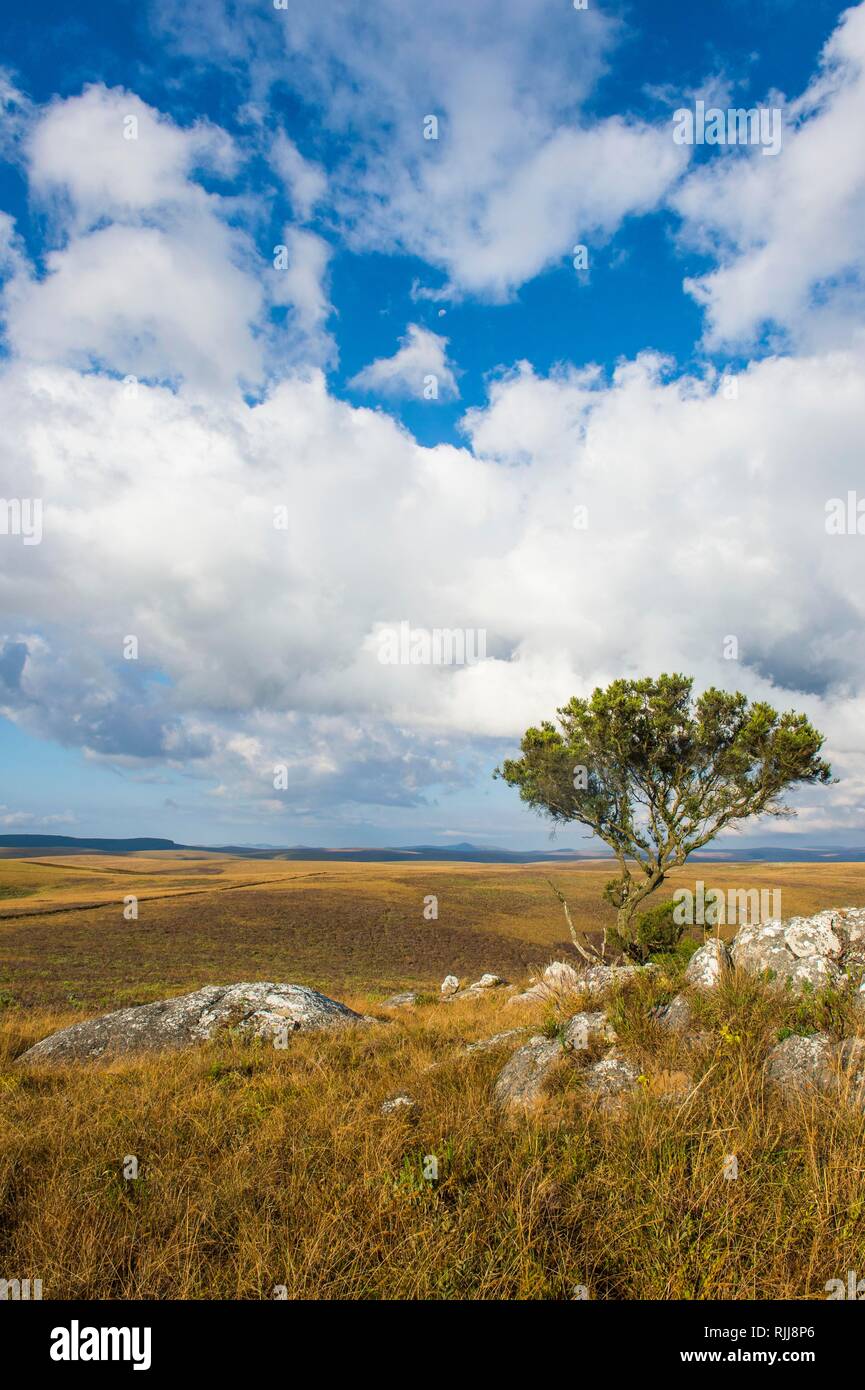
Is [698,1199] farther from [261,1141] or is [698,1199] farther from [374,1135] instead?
[261,1141]

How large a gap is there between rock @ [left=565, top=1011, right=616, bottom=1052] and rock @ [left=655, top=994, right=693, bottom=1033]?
26.5 inches

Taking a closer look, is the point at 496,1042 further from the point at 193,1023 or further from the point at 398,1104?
the point at 193,1023

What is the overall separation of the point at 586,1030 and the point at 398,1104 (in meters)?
2.59

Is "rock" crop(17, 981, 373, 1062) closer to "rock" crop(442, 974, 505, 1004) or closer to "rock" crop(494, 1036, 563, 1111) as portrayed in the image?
"rock" crop(494, 1036, 563, 1111)

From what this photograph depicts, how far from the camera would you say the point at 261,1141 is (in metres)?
5.49

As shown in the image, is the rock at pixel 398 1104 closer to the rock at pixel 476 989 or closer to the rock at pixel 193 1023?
the rock at pixel 193 1023

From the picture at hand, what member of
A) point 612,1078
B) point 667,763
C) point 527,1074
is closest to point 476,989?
point 667,763

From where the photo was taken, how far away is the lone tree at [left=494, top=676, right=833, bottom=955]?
24.0 m

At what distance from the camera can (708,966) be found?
8.14 m

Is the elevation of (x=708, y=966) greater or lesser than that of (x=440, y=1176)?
greater

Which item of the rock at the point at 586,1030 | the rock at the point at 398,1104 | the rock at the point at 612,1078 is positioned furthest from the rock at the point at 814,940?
the rock at the point at 398,1104

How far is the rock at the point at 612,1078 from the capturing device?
6.12 meters

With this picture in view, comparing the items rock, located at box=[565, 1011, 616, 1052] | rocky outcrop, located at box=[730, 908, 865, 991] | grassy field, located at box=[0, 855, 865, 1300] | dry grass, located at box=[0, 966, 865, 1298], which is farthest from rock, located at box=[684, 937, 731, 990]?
rock, located at box=[565, 1011, 616, 1052]
